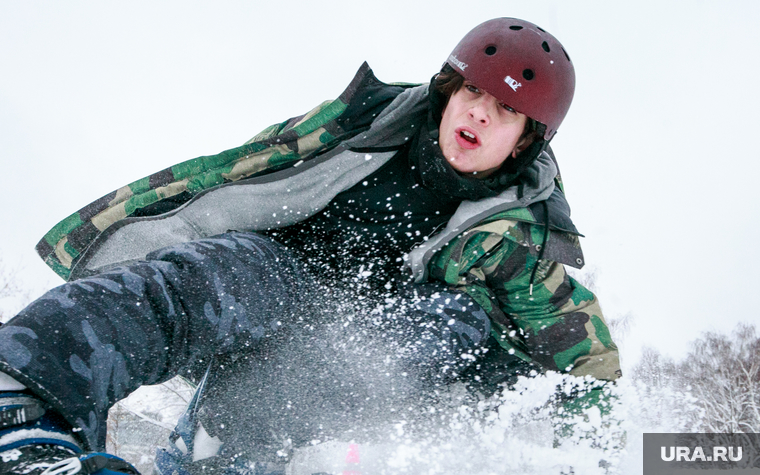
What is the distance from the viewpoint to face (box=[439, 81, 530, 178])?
2.15m

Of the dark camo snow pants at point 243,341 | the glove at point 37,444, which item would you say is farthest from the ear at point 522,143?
the glove at point 37,444

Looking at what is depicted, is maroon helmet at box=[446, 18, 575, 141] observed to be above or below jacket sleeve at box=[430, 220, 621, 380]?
above

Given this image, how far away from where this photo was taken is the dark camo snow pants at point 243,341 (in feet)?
3.92

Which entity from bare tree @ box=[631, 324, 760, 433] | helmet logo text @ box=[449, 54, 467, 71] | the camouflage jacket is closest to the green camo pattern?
the camouflage jacket

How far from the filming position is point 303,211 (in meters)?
2.18

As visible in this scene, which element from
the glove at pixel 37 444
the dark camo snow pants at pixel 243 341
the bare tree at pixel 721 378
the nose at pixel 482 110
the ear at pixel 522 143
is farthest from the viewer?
the bare tree at pixel 721 378

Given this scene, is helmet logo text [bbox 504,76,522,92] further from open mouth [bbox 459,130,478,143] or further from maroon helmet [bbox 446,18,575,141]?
open mouth [bbox 459,130,478,143]

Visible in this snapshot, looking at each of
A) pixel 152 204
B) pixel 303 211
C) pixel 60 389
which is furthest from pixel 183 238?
pixel 60 389

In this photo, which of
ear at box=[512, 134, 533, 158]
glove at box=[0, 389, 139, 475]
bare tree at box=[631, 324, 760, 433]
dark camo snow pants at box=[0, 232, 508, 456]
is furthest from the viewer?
bare tree at box=[631, 324, 760, 433]

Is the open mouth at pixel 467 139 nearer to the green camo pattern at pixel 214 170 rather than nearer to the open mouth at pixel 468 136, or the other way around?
the open mouth at pixel 468 136

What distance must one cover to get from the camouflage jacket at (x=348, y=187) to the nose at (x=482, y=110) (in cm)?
25

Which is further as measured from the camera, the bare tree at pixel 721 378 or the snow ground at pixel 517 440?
the bare tree at pixel 721 378

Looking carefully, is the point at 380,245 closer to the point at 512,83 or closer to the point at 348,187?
the point at 348,187

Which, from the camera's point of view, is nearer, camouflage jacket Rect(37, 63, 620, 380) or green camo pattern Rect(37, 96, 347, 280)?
camouflage jacket Rect(37, 63, 620, 380)
